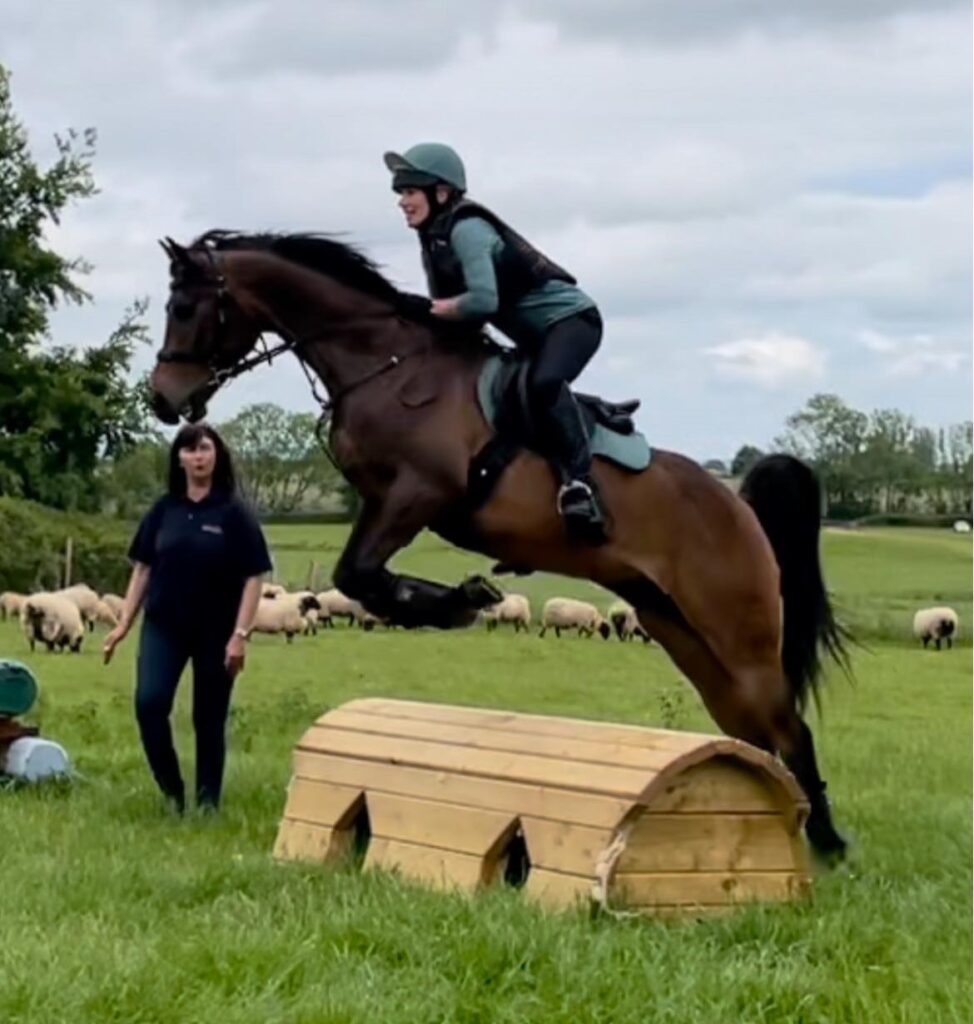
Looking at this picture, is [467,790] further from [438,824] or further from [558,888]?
[558,888]

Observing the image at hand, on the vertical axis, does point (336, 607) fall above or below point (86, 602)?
below

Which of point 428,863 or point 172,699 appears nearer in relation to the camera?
point 428,863

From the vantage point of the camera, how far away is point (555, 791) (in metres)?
6.10

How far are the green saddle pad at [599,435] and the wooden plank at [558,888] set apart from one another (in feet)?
6.60

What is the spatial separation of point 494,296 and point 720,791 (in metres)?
2.22

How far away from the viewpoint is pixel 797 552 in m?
8.65

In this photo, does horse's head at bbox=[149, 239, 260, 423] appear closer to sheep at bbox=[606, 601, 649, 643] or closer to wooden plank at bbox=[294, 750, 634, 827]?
wooden plank at bbox=[294, 750, 634, 827]

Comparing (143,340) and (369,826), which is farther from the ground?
(143,340)

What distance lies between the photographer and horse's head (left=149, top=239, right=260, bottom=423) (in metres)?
7.38

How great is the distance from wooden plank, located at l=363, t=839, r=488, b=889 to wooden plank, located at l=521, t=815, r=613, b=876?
23 centimetres

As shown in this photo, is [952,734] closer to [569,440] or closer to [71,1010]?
[569,440]

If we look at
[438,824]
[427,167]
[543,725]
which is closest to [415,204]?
[427,167]

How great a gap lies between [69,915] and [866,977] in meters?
2.60

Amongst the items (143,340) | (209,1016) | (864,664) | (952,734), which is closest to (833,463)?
(143,340)
